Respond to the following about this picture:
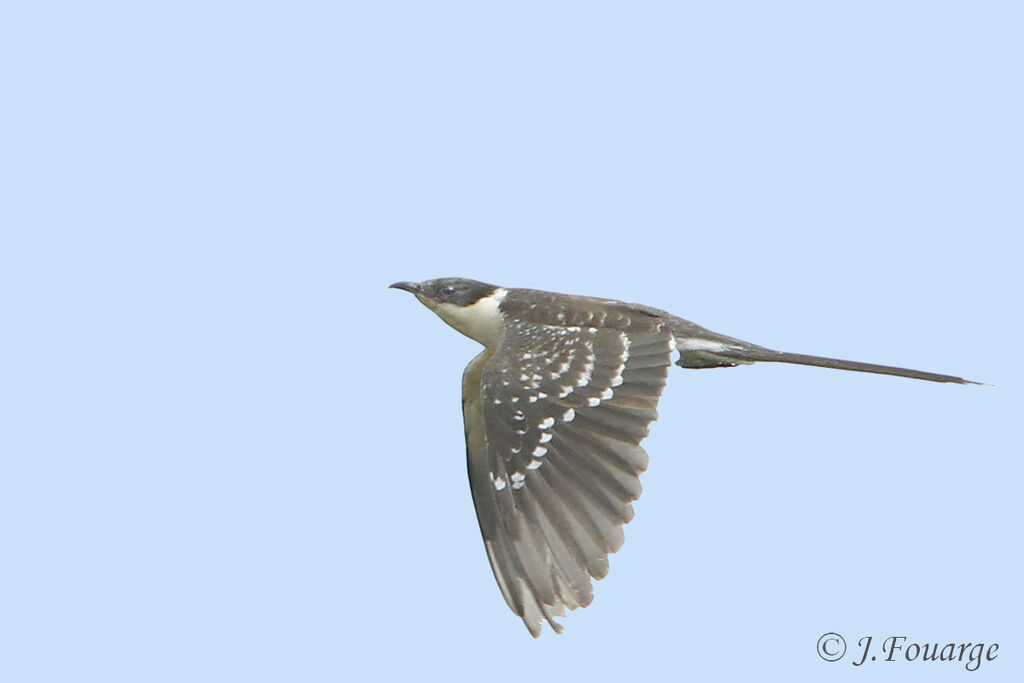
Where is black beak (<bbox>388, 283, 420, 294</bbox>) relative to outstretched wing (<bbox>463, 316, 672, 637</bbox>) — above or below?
above

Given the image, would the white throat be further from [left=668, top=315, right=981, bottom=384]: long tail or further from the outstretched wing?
[left=668, top=315, right=981, bottom=384]: long tail

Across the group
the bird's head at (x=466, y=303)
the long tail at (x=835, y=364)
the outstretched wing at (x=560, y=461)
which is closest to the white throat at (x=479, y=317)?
the bird's head at (x=466, y=303)

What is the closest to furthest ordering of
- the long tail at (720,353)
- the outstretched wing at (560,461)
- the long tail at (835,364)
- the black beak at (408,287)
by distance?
the outstretched wing at (560,461), the long tail at (835,364), the long tail at (720,353), the black beak at (408,287)

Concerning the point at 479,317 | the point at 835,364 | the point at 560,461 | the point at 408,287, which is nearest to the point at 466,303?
the point at 479,317

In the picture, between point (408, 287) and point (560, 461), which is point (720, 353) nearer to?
point (560, 461)

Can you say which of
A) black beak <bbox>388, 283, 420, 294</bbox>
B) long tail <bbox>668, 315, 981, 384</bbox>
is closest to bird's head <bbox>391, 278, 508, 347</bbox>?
black beak <bbox>388, 283, 420, 294</bbox>

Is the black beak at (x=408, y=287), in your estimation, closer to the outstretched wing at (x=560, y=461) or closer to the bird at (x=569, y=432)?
the bird at (x=569, y=432)

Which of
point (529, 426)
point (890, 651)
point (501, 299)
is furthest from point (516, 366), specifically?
point (890, 651)

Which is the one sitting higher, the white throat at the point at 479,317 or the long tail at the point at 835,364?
the white throat at the point at 479,317
